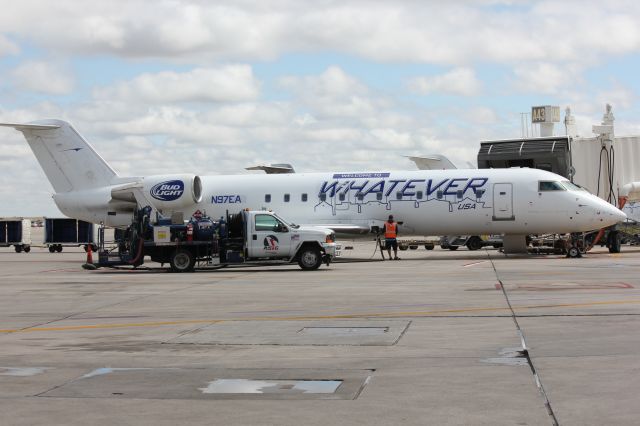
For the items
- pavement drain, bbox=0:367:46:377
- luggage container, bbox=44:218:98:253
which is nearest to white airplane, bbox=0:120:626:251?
luggage container, bbox=44:218:98:253

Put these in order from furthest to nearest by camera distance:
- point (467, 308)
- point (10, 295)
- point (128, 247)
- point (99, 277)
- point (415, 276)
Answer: point (128, 247), point (99, 277), point (415, 276), point (10, 295), point (467, 308)

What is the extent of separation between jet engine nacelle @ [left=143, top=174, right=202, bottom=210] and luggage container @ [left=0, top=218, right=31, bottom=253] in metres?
20.9

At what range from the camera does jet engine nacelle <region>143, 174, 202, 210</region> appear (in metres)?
39.0

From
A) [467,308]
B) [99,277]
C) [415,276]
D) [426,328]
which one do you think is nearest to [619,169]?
[415,276]

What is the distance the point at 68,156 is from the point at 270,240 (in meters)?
14.1

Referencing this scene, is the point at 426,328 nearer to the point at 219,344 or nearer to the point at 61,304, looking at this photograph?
the point at 219,344

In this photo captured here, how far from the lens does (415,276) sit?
2538 centimetres

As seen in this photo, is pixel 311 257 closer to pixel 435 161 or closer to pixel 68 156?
pixel 68 156

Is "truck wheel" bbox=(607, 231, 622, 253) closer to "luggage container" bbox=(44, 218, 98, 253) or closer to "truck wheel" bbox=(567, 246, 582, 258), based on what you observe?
"truck wheel" bbox=(567, 246, 582, 258)

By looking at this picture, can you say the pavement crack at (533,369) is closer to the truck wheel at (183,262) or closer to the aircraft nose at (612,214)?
the truck wheel at (183,262)

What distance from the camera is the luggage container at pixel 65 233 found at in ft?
185

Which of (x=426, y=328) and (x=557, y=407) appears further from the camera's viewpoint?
(x=426, y=328)

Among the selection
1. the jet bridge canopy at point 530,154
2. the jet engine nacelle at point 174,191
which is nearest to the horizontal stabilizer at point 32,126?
the jet engine nacelle at point 174,191

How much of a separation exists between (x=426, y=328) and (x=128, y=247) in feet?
63.1
